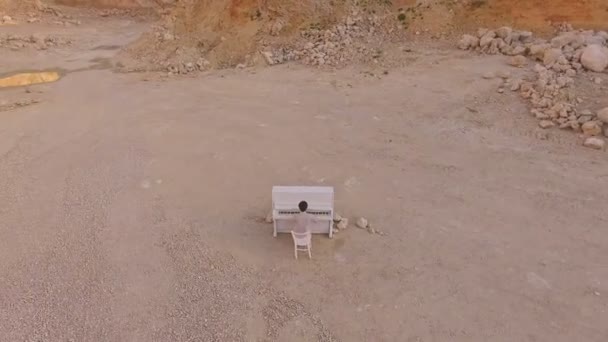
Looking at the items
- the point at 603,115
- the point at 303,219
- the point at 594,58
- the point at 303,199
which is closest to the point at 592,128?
the point at 603,115

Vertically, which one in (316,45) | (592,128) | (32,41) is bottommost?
(32,41)

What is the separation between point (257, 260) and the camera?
7.35m

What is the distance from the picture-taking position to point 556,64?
1245 centimetres

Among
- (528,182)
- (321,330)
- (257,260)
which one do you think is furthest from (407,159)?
(321,330)

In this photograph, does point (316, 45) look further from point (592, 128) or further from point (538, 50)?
point (592, 128)

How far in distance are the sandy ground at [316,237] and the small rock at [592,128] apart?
12.4 inches

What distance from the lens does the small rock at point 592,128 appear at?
10289 mm

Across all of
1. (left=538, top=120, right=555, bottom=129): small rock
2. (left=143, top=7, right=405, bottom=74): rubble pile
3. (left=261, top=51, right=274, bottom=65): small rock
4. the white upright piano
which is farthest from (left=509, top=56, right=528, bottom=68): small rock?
the white upright piano

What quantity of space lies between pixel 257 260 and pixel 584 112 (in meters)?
7.84

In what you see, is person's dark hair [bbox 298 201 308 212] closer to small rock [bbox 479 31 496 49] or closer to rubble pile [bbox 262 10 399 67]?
rubble pile [bbox 262 10 399 67]

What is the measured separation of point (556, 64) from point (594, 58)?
84 centimetres

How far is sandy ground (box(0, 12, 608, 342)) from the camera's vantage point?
644cm

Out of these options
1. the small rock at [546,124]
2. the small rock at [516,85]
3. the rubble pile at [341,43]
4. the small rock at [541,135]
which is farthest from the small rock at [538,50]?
the rubble pile at [341,43]

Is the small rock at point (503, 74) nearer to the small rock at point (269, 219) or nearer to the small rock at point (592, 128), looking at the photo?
the small rock at point (592, 128)
